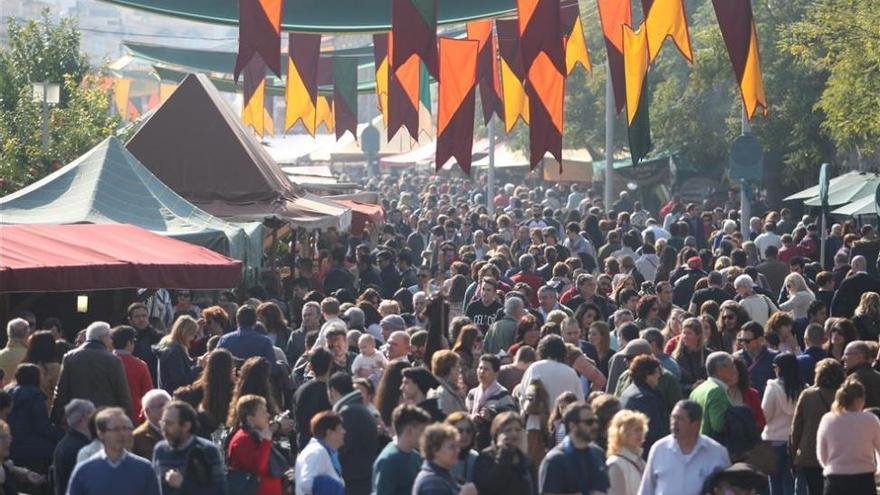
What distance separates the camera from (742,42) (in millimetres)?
18844

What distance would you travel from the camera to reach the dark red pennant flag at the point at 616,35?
20359 mm

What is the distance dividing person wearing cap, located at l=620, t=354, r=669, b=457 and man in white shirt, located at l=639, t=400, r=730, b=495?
5.01 ft

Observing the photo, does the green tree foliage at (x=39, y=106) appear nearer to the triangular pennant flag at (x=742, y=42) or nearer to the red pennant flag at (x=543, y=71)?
the red pennant flag at (x=543, y=71)

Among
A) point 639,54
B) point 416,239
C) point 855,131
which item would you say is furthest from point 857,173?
point 639,54

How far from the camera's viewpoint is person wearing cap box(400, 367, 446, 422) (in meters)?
10.5

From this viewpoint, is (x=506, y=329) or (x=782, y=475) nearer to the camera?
(x=782, y=475)

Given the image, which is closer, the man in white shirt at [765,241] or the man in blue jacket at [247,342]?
the man in blue jacket at [247,342]

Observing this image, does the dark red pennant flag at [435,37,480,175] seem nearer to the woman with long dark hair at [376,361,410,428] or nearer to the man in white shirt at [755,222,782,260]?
the man in white shirt at [755,222,782,260]

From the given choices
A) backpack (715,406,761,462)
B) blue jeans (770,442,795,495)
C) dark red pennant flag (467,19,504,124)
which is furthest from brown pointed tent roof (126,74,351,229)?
backpack (715,406,761,462)

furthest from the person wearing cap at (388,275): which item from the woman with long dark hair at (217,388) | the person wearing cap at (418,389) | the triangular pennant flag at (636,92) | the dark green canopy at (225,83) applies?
the dark green canopy at (225,83)

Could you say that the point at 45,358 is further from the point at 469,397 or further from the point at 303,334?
the point at 303,334

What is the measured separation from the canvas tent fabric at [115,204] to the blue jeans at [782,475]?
7.17m

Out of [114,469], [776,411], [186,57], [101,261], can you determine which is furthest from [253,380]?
[186,57]

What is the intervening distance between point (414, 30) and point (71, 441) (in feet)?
30.3
